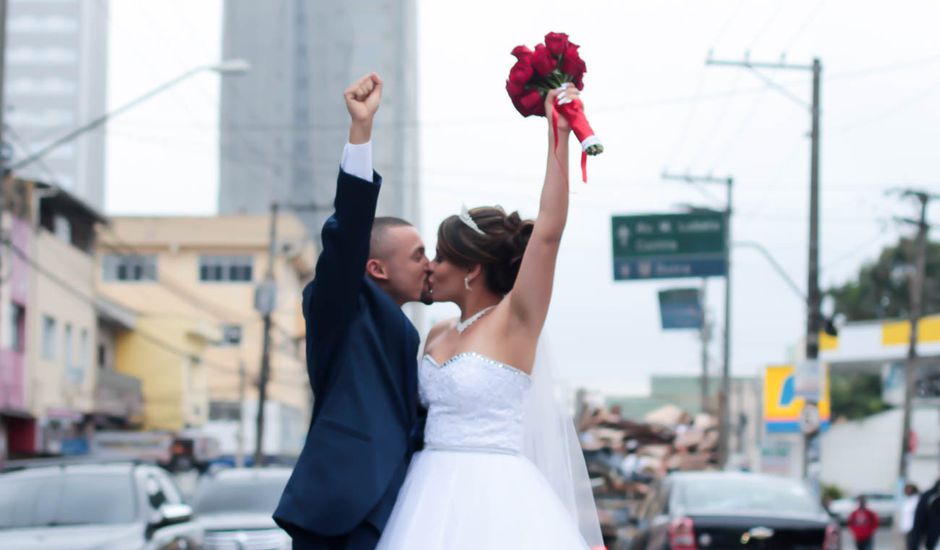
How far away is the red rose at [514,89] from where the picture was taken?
4441 mm

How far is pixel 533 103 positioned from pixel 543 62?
12 cm

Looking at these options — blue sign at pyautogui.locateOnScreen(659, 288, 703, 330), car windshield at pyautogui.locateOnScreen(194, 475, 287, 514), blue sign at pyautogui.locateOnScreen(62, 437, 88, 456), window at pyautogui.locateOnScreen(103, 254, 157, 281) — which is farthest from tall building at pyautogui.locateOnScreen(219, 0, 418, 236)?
car windshield at pyautogui.locateOnScreen(194, 475, 287, 514)

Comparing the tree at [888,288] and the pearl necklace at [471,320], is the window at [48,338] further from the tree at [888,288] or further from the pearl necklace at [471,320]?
the tree at [888,288]

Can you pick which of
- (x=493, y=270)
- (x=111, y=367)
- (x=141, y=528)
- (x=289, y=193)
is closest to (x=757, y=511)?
(x=141, y=528)

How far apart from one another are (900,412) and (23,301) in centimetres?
3965

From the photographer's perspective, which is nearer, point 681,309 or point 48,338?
point 681,309

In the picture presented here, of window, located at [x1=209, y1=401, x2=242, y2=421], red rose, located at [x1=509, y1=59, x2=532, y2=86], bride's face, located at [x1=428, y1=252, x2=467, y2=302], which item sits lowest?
window, located at [x1=209, y1=401, x2=242, y2=421]

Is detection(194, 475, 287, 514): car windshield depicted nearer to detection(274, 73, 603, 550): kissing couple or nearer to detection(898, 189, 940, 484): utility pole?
detection(274, 73, 603, 550): kissing couple

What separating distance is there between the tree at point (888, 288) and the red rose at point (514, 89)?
7475 cm

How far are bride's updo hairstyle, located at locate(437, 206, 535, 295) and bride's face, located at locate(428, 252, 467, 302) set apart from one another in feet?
0.05

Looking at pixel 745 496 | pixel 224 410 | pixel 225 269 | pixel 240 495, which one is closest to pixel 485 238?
pixel 745 496

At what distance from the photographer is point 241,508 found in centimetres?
1520

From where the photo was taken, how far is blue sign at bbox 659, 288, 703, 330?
117 feet

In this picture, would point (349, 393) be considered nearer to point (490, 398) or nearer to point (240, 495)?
point (490, 398)
